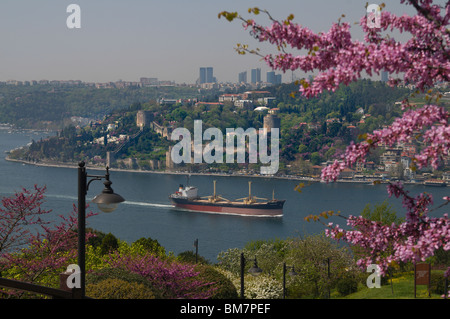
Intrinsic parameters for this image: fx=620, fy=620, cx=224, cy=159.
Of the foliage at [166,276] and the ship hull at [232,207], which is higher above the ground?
the foliage at [166,276]

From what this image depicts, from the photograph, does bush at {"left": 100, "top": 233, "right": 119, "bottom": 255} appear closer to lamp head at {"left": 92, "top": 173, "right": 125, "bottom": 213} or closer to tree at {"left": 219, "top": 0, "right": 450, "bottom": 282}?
lamp head at {"left": 92, "top": 173, "right": 125, "bottom": 213}

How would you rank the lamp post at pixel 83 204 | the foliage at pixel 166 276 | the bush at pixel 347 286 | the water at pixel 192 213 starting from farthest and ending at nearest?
the water at pixel 192 213 → the bush at pixel 347 286 → the foliage at pixel 166 276 → the lamp post at pixel 83 204

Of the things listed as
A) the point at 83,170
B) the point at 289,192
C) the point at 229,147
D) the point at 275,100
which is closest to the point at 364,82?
the point at 275,100

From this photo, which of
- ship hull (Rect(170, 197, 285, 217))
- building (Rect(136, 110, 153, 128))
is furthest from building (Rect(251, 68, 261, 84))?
ship hull (Rect(170, 197, 285, 217))

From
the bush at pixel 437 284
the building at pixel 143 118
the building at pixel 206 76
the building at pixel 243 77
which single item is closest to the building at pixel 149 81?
the building at pixel 206 76

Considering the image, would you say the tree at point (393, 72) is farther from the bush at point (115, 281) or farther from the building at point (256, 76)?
the building at point (256, 76)

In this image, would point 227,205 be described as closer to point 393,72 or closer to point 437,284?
point 437,284

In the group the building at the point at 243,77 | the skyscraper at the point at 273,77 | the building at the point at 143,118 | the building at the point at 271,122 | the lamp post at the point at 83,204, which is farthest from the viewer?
the building at the point at 243,77

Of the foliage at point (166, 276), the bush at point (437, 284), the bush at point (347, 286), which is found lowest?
the bush at point (347, 286)
